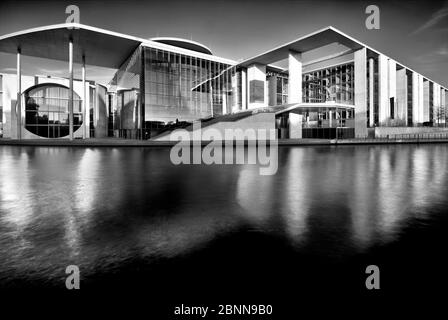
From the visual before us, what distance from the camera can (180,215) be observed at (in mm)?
5273

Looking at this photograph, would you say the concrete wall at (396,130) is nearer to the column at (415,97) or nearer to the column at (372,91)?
the column at (372,91)

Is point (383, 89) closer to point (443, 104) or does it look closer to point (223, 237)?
point (443, 104)

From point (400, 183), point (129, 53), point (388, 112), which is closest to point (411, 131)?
point (388, 112)

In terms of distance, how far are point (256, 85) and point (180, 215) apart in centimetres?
5033

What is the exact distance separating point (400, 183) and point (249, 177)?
4.77 metres

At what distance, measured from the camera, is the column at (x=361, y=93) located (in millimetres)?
41656

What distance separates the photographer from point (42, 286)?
2.78 metres

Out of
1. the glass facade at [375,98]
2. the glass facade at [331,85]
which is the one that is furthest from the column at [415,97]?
the glass facade at [331,85]

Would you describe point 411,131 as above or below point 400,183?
above

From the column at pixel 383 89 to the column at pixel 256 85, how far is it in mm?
20170

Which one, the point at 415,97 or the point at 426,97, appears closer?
the point at 415,97

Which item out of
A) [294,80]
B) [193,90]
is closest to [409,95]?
[294,80]

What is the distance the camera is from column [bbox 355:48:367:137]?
4166cm

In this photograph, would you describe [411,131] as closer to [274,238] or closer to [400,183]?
[400,183]
